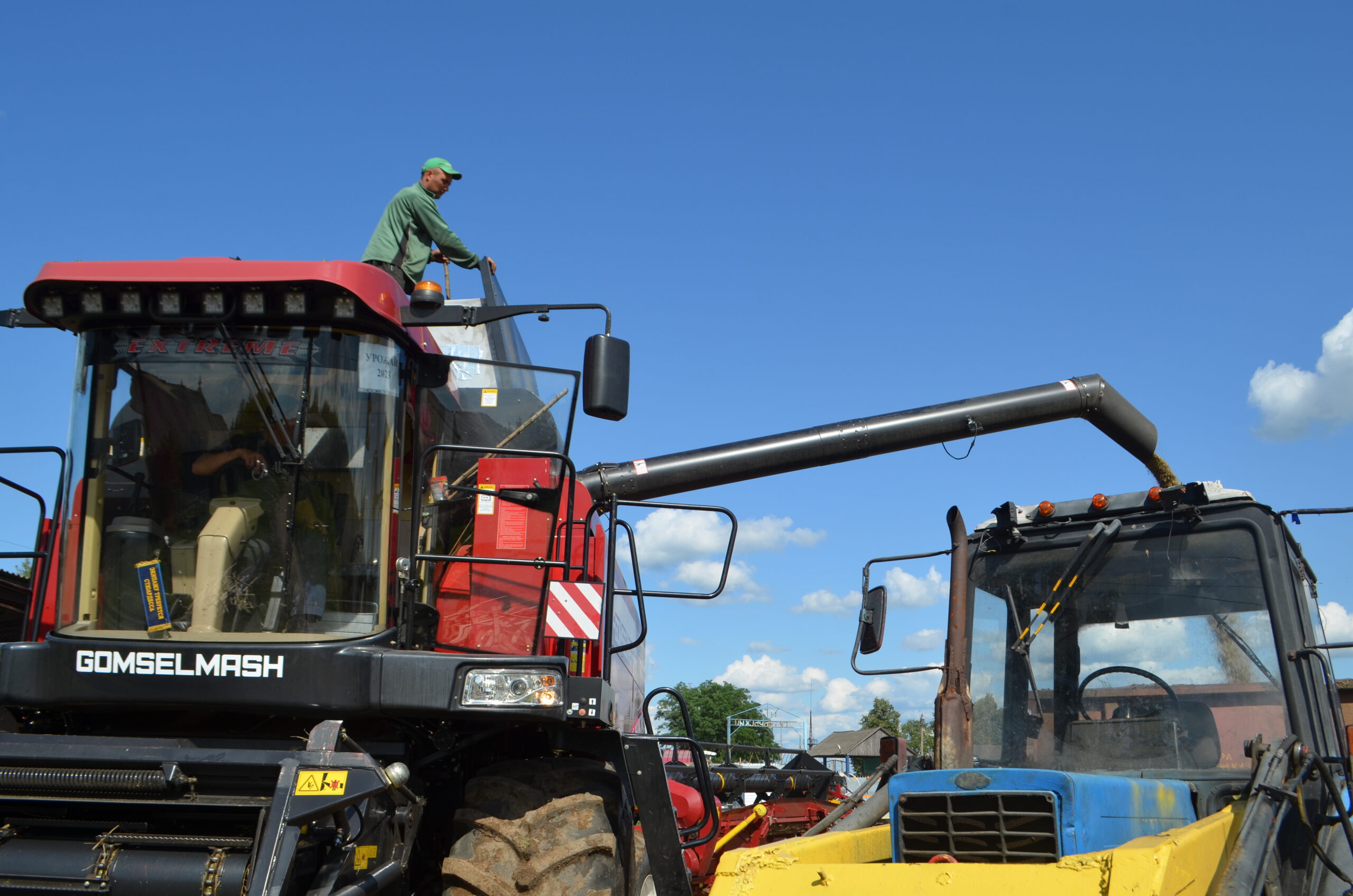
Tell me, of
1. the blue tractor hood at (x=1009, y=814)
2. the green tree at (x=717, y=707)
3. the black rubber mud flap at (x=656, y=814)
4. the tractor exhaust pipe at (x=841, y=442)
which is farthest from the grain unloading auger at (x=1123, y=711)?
the green tree at (x=717, y=707)

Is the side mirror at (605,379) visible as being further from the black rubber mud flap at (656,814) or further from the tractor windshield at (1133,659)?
the tractor windshield at (1133,659)

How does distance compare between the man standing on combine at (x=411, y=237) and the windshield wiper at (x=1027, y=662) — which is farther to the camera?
the man standing on combine at (x=411, y=237)

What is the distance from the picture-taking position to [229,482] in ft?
16.2

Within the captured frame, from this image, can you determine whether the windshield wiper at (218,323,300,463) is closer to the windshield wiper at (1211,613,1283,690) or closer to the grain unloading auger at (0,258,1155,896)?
the grain unloading auger at (0,258,1155,896)

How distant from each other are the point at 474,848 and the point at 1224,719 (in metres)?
3.36

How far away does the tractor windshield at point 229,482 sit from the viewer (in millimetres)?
4789

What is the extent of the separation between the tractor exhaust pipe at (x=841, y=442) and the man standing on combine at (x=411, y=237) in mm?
3480

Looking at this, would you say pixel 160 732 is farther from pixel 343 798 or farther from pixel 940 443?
pixel 940 443

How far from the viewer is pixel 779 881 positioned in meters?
3.45

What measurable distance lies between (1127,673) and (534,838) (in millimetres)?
2902

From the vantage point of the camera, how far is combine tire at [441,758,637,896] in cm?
445

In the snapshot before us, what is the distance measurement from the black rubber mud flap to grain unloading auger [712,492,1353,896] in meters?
0.88

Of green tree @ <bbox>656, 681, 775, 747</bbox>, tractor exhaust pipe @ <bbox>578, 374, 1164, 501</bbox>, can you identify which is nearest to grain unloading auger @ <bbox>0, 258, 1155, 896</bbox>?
tractor exhaust pipe @ <bbox>578, 374, 1164, 501</bbox>

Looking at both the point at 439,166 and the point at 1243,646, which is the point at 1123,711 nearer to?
the point at 1243,646
